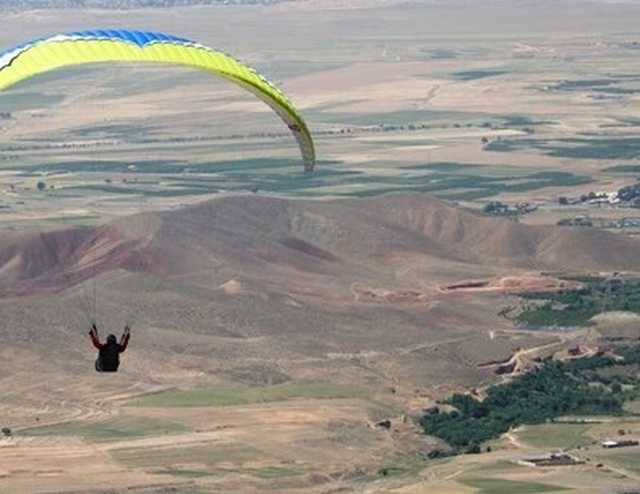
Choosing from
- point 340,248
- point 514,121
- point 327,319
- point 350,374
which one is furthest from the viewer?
point 514,121

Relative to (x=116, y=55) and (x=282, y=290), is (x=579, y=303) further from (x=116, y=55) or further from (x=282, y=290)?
(x=116, y=55)

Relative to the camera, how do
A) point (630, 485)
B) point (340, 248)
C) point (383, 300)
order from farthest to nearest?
point (340, 248) → point (383, 300) → point (630, 485)

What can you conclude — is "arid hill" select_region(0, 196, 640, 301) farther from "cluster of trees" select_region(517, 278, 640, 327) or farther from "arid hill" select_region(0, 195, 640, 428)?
"cluster of trees" select_region(517, 278, 640, 327)

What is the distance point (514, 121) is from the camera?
176m

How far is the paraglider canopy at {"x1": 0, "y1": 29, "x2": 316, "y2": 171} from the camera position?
28.0 m

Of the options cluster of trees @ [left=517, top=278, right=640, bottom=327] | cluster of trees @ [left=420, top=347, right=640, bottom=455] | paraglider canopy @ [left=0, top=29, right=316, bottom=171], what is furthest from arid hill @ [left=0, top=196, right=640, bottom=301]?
paraglider canopy @ [left=0, top=29, right=316, bottom=171]

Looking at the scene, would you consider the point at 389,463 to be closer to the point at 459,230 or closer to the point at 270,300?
the point at 270,300

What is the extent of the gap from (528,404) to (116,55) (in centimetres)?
3799

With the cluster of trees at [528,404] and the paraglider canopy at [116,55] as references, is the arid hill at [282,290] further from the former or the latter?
the paraglider canopy at [116,55]

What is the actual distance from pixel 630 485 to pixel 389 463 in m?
7.39

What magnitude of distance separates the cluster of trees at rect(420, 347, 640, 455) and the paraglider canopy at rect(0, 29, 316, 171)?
29040 millimetres

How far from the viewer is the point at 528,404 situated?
6519cm

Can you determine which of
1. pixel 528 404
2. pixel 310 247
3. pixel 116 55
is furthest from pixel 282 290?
pixel 116 55

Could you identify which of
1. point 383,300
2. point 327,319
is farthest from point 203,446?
point 383,300
